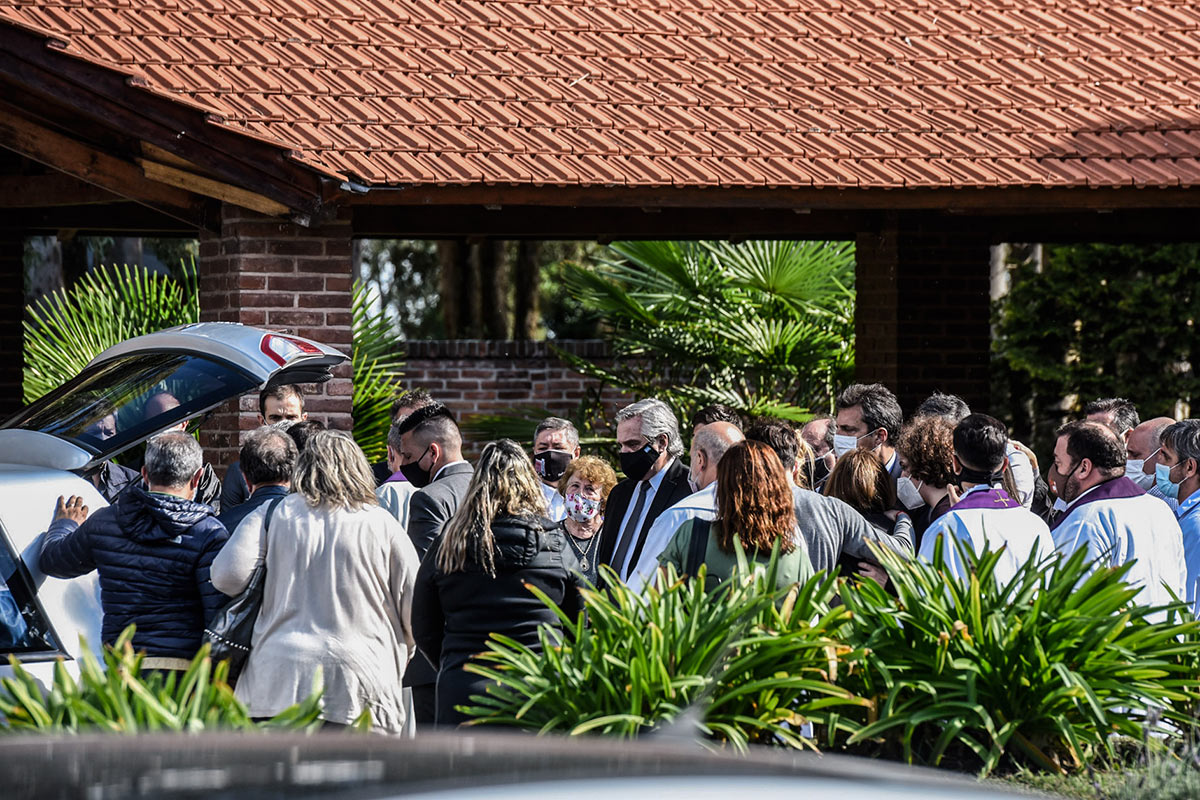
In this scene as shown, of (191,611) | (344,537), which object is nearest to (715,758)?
(344,537)

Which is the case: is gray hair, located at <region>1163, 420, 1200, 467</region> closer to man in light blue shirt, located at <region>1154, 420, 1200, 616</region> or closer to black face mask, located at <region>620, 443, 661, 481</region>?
man in light blue shirt, located at <region>1154, 420, 1200, 616</region>

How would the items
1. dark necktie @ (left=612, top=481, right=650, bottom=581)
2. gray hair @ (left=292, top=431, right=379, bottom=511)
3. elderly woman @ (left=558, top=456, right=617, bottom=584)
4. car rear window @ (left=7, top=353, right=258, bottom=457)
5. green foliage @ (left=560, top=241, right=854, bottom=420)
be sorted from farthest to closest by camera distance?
1. green foliage @ (left=560, top=241, right=854, bottom=420)
2. elderly woman @ (left=558, top=456, right=617, bottom=584)
3. dark necktie @ (left=612, top=481, right=650, bottom=581)
4. car rear window @ (left=7, top=353, right=258, bottom=457)
5. gray hair @ (left=292, top=431, right=379, bottom=511)

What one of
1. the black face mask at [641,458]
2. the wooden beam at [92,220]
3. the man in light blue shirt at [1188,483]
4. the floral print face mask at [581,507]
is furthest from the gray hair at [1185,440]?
the wooden beam at [92,220]

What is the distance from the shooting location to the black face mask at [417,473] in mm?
6495

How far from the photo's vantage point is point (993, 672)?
4.75m

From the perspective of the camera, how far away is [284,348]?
5.82 meters

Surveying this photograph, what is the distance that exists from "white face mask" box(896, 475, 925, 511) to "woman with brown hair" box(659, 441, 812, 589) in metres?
1.48

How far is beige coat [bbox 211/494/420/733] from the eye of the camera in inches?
201

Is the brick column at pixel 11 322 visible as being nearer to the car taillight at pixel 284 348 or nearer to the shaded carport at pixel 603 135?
the shaded carport at pixel 603 135

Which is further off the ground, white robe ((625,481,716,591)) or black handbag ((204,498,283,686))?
white robe ((625,481,716,591))

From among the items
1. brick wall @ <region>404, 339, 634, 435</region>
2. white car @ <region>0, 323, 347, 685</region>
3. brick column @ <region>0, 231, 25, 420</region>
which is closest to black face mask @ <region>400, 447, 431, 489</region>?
white car @ <region>0, 323, 347, 685</region>

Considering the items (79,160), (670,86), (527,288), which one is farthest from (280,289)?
(527,288)

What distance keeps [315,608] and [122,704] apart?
1.24 m

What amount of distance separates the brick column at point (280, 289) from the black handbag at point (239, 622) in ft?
8.93
